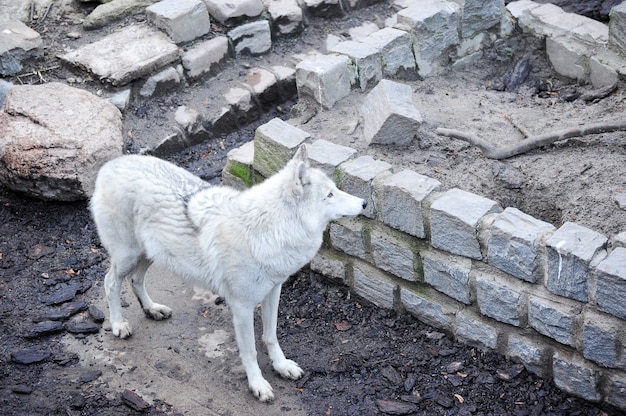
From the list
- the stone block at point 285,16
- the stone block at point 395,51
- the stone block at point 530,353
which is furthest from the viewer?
the stone block at point 285,16

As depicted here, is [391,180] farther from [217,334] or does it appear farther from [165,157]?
Result: [165,157]

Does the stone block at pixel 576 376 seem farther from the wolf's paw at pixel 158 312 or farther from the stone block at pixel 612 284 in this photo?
the wolf's paw at pixel 158 312

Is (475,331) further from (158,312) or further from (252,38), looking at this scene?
(252,38)

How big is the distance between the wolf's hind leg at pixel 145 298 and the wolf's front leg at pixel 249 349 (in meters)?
0.99

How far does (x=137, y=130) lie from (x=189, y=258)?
9.27 feet

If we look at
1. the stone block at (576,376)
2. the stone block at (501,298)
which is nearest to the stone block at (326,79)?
the stone block at (501,298)

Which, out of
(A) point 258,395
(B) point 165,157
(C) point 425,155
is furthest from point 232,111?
(A) point 258,395

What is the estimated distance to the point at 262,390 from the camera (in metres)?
5.07

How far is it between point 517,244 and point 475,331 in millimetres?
823

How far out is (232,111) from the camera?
26.0 ft

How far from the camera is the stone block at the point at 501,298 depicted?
484 cm

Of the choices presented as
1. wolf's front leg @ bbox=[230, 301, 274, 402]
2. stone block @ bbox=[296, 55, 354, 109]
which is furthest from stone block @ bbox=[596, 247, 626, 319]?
stone block @ bbox=[296, 55, 354, 109]

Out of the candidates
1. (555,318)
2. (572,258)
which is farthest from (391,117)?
(555,318)

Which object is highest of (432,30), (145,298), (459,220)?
(432,30)
